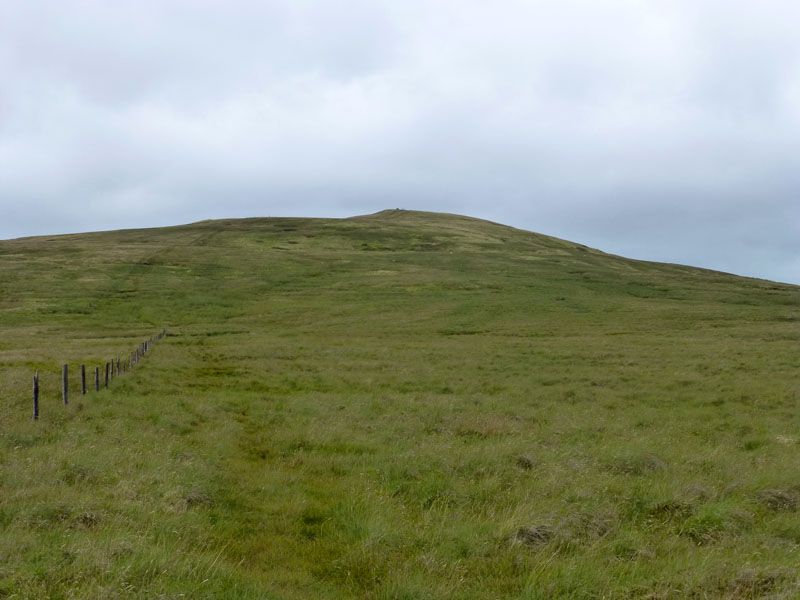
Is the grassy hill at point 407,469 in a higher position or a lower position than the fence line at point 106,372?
lower

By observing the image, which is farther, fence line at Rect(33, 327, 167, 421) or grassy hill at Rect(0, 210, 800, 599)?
fence line at Rect(33, 327, 167, 421)

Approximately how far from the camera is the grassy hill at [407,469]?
7.16 m

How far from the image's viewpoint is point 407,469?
12258 millimetres

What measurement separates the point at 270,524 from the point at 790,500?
9403mm

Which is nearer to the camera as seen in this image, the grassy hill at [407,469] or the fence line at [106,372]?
the grassy hill at [407,469]

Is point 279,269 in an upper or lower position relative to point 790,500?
upper

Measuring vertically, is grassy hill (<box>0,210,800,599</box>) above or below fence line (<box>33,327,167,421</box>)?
below

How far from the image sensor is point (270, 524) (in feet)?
30.9

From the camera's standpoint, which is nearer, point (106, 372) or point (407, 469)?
point (407, 469)

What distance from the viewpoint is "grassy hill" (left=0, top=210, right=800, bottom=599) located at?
7.16 metres

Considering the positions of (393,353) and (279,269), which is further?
(279,269)

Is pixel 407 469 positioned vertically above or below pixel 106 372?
below

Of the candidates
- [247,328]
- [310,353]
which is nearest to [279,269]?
[247,328]

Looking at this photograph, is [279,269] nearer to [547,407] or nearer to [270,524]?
[547,407]
